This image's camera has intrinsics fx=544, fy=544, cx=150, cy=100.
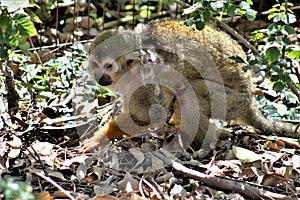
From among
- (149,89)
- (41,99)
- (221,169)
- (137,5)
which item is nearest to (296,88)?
(221,169)

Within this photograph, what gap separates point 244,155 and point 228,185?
1.69 ft

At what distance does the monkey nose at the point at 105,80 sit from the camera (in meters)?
3.83

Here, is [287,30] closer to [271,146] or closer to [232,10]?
[232,10]

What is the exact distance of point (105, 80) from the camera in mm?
3844

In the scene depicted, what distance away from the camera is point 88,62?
3926 millimetres

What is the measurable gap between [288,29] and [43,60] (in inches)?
90.0

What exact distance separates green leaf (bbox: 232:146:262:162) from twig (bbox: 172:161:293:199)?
16.5 inches

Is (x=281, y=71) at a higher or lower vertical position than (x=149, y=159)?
higher

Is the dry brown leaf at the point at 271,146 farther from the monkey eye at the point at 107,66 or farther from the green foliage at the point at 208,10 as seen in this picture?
the monkey eye at the point at 107,66

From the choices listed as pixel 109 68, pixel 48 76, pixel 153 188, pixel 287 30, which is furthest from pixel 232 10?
pixel 48 76

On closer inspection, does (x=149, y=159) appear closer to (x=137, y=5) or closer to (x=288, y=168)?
(x=288, y=168)

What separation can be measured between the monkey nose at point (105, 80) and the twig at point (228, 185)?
2.58ft

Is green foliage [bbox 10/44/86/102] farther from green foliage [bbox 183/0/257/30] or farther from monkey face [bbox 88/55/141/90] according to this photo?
green foliage [bbox 183/0/257/30]

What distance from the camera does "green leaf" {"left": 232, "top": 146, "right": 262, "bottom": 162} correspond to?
12.3 feet
